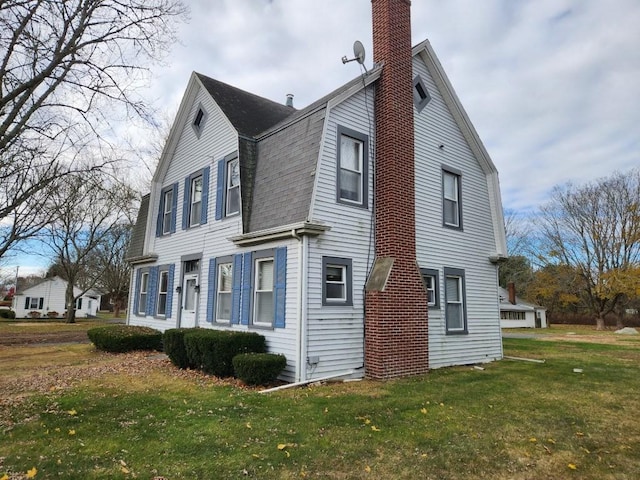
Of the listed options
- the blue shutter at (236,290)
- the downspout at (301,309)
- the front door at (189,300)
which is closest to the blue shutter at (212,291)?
the front door at (189,300)

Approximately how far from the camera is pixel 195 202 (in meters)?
13.6

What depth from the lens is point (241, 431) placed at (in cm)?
540

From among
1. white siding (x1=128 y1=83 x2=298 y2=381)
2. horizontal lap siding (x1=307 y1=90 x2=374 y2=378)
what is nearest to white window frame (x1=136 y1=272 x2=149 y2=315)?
white siding (x1=128 y1=83 x2=298 y2=381)

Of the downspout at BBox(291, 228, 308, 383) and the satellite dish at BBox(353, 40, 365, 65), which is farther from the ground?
the satellite dish at BBox(353, 40, 365, 65)

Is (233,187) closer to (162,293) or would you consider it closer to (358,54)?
(358,54)

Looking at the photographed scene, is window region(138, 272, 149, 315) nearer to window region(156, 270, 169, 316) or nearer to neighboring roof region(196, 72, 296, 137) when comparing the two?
window region(156, 270, 169, 316)

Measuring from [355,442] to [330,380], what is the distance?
3694 mm

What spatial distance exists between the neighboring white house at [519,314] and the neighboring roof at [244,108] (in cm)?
3348

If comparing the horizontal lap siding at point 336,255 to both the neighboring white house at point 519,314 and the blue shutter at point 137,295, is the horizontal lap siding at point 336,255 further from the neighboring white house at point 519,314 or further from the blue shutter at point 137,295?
the neighboring white house at point 519,314

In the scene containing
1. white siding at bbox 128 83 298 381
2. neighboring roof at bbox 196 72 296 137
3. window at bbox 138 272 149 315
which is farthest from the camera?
window at bbox 138 272 149 315

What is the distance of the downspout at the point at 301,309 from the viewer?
27.5 ft

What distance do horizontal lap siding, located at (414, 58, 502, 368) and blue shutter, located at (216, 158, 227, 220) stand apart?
18.0 ft

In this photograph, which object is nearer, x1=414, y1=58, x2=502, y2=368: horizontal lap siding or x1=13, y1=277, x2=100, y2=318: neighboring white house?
x1=414, y1=58, x2=502, y2=368: horizontal lap siding

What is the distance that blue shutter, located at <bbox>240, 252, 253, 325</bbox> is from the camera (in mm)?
10125
